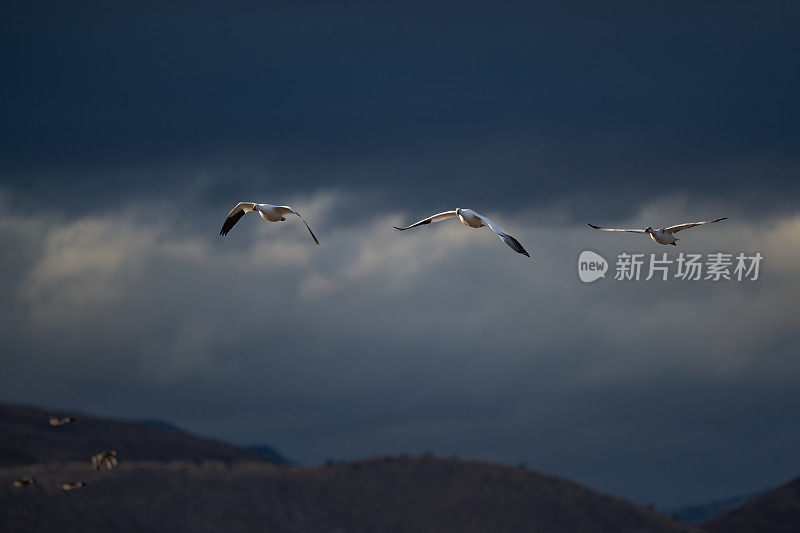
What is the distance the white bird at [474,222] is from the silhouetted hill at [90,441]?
10739 centimetres

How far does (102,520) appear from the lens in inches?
4665

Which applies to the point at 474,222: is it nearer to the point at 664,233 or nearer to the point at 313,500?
the point at 664,233

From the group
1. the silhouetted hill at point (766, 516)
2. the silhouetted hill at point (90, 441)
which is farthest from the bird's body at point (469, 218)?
the silhouetted hill at point (90, 441)

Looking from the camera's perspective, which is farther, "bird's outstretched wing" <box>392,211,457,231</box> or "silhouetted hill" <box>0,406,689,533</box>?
"silhouetted hill" <box>0,406,689,533</box>

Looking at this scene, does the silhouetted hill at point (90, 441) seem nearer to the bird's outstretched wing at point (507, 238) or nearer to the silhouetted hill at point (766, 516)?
the silhouetted hill at point (766, 516)

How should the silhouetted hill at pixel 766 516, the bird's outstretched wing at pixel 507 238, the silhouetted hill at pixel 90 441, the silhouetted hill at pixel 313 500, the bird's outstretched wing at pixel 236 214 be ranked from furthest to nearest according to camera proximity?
the silhouetted hill at pixel 90 441 < the silhouetted hill at pixel 766 516 < the silhouetted hill at pixel 313 500 < the bird's outstretched wing at pixel 236 214 < the bird's outstretched wing at pixel 507 238

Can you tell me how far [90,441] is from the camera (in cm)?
16562

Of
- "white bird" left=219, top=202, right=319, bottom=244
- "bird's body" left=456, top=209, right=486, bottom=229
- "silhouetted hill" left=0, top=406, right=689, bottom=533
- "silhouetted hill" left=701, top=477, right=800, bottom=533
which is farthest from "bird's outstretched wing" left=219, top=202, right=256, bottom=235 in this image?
"silhouetted hill" left=701, top=477, right=800, bottom=533

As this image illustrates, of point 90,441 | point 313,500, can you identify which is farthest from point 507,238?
point 90,441

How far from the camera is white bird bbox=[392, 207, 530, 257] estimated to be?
45281mm

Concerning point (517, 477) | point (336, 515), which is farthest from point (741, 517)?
point (336, 515)

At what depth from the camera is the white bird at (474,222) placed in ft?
149

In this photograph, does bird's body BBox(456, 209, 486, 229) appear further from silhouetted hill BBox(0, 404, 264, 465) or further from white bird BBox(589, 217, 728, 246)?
silhouetted hill BBox(0, 404, 264, 465)

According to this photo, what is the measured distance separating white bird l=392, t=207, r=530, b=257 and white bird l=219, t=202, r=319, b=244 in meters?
4.77
